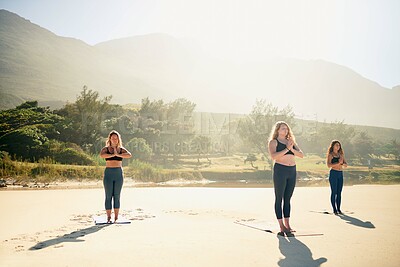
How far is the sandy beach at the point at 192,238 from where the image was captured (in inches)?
187

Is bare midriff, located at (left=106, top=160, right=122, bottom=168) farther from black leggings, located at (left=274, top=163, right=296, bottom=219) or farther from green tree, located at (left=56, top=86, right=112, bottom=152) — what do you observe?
green tree, located at (left=56, top=86, right=112, bottom=152)

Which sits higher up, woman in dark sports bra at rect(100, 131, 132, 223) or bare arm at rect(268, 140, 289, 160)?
bare arm at rect(268, 140, 289, 160)

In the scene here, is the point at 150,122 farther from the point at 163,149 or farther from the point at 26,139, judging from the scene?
the point at 26,139

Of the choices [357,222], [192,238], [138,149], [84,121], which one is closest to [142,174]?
[138,149]

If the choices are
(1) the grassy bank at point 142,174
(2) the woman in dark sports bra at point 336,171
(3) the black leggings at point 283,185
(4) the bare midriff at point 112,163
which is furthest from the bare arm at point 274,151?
(1) the grassy bank at point 142,174

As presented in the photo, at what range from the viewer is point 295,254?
512 centimetres

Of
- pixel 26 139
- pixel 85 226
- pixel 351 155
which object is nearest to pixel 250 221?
pixel 85 226

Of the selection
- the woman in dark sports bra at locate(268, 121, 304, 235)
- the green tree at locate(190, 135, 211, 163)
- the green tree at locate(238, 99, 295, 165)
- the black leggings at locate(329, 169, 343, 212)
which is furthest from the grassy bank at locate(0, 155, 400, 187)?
the woman in dark sports bra at locate(268, 121, 304, 235)

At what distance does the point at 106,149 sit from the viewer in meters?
8.11

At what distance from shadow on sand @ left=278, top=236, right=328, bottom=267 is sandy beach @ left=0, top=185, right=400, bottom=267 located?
0.04 feet

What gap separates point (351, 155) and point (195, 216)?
5584 centimetres

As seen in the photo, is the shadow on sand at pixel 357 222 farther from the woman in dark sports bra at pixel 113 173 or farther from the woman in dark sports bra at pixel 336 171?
the woman in dark sports bra at pixel 113 173

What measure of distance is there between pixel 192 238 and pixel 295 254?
1706 millimetres

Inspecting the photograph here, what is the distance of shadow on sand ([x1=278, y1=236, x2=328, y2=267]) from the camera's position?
4625 mm
